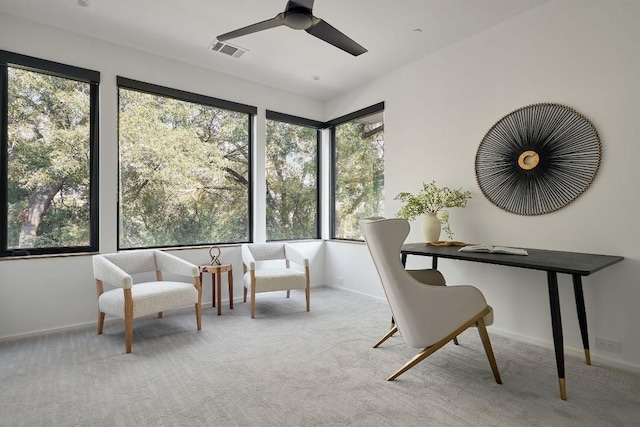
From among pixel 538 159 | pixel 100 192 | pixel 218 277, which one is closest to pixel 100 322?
pixel 218 277

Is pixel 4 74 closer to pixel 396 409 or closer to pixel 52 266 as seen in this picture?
pixel 52 266

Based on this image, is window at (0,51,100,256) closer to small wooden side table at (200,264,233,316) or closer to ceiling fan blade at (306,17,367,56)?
small wooden side table at (200,264,233,316)

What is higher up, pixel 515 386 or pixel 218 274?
pixel 218 274

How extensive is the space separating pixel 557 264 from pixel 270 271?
2.68m

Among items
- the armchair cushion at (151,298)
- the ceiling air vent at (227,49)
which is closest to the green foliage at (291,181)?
the ceiling air vent at (227,49)

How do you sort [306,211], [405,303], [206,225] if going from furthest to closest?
[306,211] < [206,225] < [405,303]

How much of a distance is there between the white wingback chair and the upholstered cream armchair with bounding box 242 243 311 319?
5.71ft

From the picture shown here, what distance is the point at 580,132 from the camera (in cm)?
269

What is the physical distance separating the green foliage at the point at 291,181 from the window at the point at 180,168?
1.20 ft

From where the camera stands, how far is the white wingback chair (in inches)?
85.0

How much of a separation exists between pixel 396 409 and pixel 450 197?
1973 mm

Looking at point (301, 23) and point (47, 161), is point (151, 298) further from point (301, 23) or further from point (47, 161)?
point (301, 23)

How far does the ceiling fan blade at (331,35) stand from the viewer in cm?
253

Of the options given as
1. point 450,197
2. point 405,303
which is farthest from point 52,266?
point 450,197
